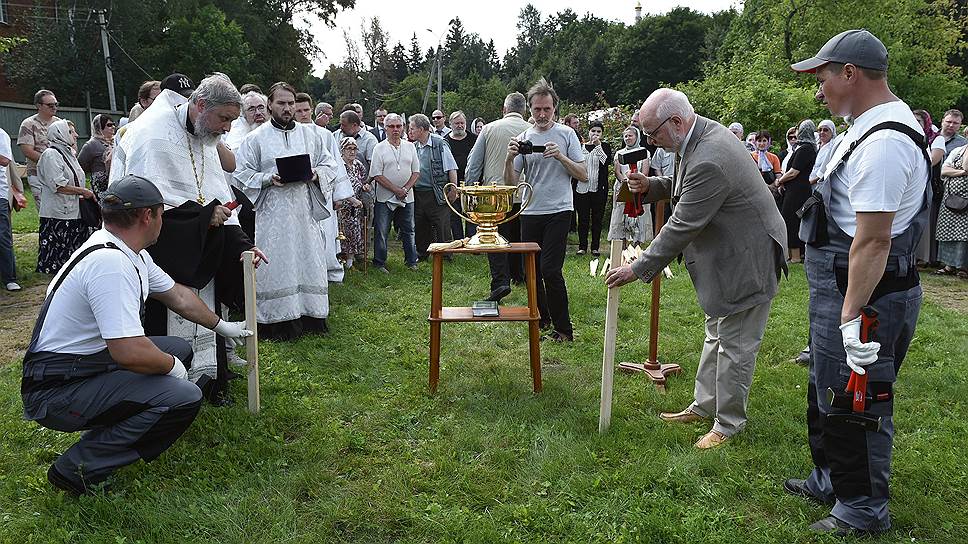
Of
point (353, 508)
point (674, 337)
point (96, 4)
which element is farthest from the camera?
point (96, 4)

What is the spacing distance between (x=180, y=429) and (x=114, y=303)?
81 centimetres

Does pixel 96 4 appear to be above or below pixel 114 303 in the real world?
above

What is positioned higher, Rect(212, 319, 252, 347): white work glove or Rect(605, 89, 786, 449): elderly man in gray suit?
Rect(605, 89, 786, 449): elderly man in gray suit

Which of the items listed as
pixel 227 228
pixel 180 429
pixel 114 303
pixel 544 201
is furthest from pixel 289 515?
pixel 544 201

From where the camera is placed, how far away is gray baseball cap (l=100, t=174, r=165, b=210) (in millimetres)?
3361

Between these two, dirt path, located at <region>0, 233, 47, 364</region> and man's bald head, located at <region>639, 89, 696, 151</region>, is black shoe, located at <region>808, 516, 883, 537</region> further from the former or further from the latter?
dirt path, located at <region>0, 233, 47, 364</region>

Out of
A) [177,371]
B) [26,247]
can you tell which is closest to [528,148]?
[177,371]

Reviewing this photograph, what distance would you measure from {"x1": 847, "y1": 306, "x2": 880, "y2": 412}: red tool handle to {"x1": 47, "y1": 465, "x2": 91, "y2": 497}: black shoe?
354cm

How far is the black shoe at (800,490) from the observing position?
3.52 metres

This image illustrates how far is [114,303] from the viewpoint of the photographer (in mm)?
3236

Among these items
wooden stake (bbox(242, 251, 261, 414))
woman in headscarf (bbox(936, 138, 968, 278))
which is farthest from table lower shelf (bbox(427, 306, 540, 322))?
woman in headscarf (bbox(936, 138, 968, 278))

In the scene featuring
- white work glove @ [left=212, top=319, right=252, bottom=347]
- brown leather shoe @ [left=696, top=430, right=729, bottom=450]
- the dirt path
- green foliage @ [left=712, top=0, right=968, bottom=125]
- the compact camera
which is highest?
green foliage @ [left=712, top=0, right=968, bottom=125]

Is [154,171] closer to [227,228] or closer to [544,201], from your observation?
[227,228]

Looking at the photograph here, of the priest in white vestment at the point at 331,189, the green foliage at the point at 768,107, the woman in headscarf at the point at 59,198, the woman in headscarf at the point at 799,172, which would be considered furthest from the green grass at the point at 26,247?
the green foliage at the point at 768,107
